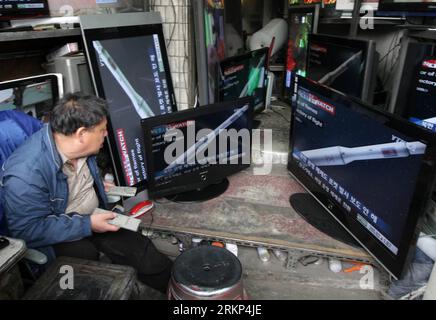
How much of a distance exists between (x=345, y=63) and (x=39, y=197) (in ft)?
5.48

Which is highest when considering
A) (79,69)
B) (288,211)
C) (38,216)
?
(79,69)

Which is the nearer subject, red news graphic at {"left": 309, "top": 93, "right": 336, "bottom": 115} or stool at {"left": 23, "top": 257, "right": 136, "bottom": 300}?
stool at {"left": 23, "top": 257, "right": 136, "bottom": 300}

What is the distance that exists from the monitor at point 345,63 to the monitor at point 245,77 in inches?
13.4

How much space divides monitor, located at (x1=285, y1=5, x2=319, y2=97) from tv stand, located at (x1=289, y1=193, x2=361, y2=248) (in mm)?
1228

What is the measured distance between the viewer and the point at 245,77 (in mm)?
2186

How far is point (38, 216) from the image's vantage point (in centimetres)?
117

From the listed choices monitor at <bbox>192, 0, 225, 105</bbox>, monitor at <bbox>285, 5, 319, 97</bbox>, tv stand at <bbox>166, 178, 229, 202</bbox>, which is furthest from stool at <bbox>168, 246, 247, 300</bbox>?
monitor at <bbox>285, 5, 319, 97</bbox>

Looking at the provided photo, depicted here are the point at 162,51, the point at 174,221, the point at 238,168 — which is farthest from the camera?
the point at 162,51

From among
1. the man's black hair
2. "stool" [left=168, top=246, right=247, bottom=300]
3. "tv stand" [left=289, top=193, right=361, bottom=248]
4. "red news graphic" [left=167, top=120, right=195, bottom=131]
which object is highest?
the man's black hair

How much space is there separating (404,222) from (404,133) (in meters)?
0.27

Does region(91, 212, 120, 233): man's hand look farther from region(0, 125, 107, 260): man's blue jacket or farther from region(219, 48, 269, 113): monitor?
region(219, 48, 269, 113): monitor

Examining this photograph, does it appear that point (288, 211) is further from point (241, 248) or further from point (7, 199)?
point (7, 199)

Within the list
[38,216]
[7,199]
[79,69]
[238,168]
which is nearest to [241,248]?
[238,168]

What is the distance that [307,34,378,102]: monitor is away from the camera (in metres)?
1.69
